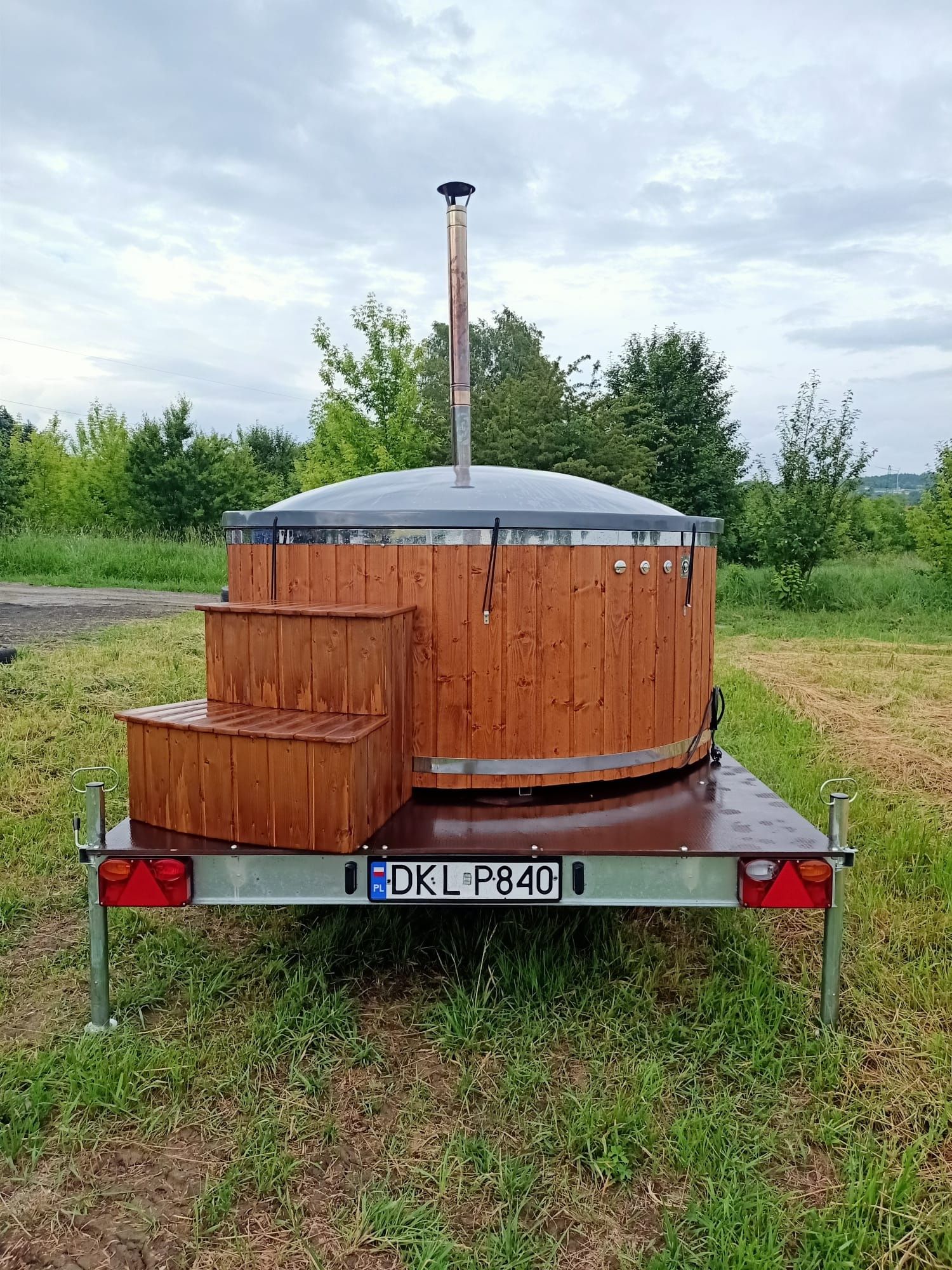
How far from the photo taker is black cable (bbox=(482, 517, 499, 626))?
317 centimetres

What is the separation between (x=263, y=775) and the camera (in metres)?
2.74

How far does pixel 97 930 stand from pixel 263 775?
725mm

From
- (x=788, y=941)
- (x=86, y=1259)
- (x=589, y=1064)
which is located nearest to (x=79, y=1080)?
(x=86, y=1259)

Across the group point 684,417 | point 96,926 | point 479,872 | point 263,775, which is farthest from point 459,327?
point 684,417

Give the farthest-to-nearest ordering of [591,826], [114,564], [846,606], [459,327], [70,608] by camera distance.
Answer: [114,564] < [846,606] < [70,608] < [459,327] < [591,826]

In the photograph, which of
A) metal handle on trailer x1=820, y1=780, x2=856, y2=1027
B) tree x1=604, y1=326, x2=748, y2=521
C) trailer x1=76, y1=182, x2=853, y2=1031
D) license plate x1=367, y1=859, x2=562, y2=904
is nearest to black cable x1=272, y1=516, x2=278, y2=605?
trailer x1=76, y1=182, x2=853, y2=1031

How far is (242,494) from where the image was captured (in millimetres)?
30047

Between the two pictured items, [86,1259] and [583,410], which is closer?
[86,1259]

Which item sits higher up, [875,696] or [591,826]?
[591,826]

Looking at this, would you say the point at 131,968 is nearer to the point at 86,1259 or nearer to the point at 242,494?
the point at 86,1259

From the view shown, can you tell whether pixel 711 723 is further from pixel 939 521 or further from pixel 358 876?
pixel 939 521

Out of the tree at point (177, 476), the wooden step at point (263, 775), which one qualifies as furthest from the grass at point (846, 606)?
the tree at point (177, 476)

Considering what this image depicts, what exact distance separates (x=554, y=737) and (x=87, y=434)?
34.3 m

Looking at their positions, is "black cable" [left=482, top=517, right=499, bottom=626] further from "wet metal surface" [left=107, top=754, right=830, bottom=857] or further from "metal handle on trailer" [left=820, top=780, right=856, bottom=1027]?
"metal handle on trailer" [left=820, top=780, right=856, bottom=1027]
